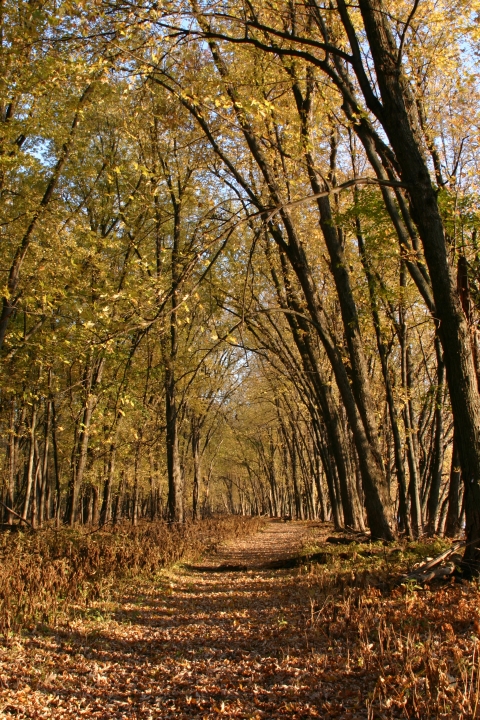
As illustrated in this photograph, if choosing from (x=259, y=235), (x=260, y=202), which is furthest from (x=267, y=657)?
(x=260, y=202)

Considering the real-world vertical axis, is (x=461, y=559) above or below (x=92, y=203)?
below

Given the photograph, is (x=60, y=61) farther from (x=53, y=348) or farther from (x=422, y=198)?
(x=53, y=348)

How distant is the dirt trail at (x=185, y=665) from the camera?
3.65 meters

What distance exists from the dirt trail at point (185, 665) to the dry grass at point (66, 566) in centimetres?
45

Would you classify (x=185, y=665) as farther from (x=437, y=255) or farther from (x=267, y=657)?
(x=437, y=255)

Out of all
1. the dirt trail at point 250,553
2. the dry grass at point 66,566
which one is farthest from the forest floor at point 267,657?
the dirt trail at point 250,553

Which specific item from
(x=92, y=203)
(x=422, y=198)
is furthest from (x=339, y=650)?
(x=92, y=203)

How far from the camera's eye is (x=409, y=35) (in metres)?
9.07

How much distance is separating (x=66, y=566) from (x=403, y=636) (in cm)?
567

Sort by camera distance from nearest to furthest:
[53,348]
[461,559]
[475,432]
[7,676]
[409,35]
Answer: [7,676], [475,432], [461,559], [409,35], [53,348]

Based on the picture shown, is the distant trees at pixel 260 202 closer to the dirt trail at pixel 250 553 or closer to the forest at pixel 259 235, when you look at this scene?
the forest at pixel 259 235

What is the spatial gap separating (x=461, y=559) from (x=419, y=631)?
4.44ft

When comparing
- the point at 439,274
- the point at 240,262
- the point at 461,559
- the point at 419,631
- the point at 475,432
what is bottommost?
the point at 419,631

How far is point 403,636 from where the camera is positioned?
410cm
